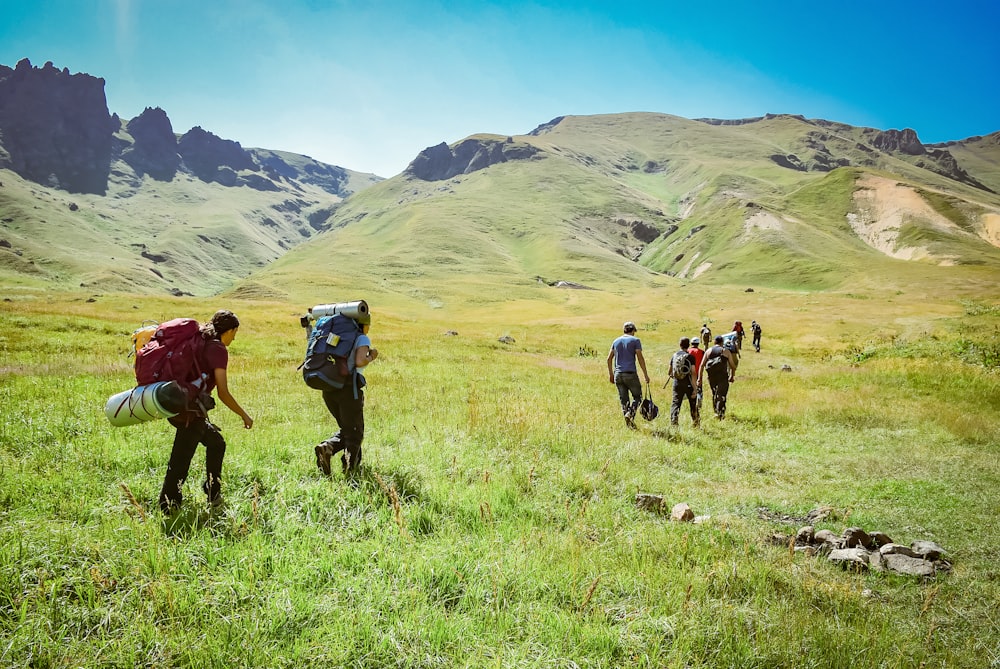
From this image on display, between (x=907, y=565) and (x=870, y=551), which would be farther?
(x=870, y=551)

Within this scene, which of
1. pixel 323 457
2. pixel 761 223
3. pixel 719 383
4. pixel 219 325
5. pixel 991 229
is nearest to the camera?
pixel 219 325

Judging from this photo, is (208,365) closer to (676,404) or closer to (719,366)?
(676,404)

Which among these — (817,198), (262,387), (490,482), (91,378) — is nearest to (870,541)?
(490,482)

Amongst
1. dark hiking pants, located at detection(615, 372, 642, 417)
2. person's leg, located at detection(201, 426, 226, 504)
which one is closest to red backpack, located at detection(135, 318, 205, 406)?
person's leg, located at detection(201, 426, 226, 504)

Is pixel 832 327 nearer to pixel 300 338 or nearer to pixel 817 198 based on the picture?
pixel 300 338

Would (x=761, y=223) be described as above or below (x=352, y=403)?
above

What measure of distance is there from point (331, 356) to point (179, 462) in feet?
6.92

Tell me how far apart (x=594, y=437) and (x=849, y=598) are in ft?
19.7

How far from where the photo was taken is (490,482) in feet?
21.5

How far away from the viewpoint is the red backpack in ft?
15.7

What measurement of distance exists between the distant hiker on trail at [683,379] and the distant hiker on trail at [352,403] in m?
8.93

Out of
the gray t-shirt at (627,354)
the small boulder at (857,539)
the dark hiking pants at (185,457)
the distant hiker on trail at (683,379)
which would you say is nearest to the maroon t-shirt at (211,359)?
the dark hiking pants at (185,457)

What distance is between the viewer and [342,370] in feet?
20.7

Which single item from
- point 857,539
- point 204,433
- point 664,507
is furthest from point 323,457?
point 857,539
